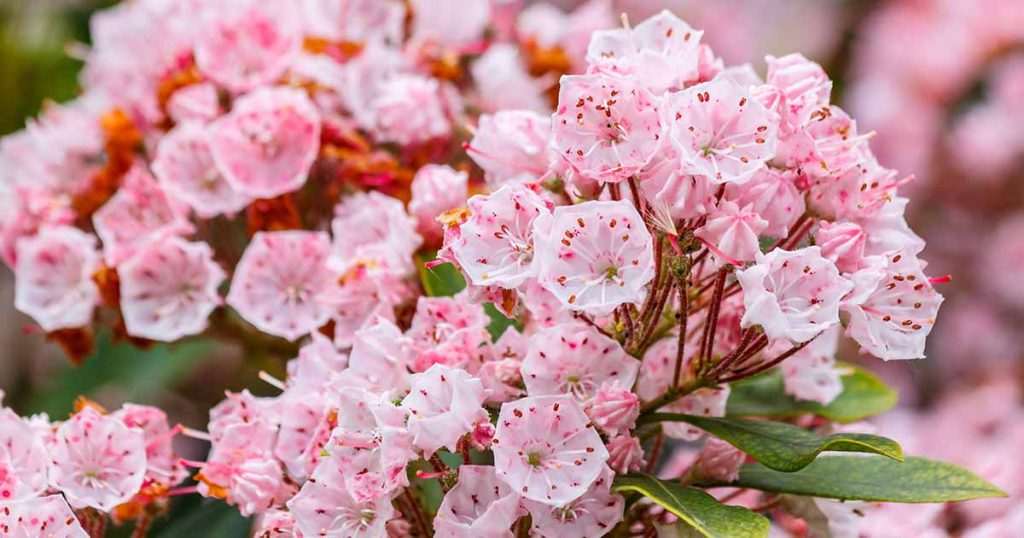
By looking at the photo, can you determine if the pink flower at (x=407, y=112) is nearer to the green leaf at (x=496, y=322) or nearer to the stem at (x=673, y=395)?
the green leaf at (x=496, y=322)

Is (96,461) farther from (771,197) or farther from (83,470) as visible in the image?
(771,197)

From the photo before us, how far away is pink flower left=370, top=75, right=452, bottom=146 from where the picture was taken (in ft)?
5.54

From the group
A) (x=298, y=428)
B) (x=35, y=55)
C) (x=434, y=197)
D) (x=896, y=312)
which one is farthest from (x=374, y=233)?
(x=35, y=55)

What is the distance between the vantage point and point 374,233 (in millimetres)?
1518

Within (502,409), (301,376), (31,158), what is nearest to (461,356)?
(502,409)

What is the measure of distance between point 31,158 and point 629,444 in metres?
1.09

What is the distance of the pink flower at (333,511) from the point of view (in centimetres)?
116

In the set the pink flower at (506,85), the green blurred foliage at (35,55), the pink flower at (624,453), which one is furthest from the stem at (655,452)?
the green blurred foliage at (35,55)

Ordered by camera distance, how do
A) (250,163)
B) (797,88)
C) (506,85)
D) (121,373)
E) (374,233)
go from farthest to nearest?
(121,373) < (506,85) < (250,163) < (374,233) < (797,88)

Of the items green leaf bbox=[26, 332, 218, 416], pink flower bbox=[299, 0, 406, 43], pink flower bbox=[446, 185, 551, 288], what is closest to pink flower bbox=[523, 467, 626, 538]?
pink flower bbox=[446, 185, 551, 288]

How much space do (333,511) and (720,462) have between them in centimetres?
41

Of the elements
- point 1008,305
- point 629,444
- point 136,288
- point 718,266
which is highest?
point 718,266

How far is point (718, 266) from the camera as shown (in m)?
1.12

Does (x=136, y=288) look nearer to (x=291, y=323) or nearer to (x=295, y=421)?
→ (x=291, y=323)
